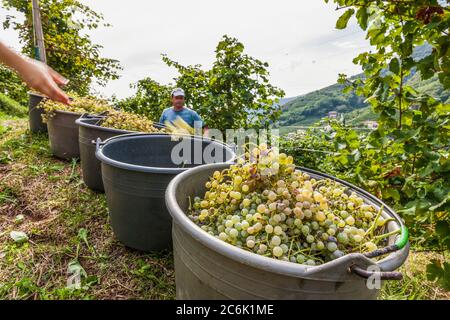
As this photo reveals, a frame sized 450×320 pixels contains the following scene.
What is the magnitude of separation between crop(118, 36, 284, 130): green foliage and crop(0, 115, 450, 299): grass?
2939 mm

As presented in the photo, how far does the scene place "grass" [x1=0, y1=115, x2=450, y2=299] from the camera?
6.62ft

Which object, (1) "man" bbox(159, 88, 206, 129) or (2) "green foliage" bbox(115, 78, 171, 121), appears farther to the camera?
(2) "green foliage" bbox(115, 78, 171, 121)

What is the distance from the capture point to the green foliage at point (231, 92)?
218 inches

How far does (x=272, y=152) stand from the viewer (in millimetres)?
1357

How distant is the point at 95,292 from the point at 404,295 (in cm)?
223

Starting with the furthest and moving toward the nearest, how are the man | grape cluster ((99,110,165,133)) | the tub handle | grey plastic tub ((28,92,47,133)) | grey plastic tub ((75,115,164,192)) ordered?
grey plastic tub ((28,92,47,133)) < the man < grape cluster ((99,110,165,133)) < grey plastic tub ((75,115,164,192)) < the tub handle

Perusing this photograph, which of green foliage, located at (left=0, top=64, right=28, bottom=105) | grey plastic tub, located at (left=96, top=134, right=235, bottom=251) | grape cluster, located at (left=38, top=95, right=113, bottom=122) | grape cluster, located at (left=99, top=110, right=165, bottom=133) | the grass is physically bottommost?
the grass

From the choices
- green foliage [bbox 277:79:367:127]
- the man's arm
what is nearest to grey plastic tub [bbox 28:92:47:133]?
the man's arm

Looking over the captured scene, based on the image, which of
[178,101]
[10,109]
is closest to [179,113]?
[178,101]

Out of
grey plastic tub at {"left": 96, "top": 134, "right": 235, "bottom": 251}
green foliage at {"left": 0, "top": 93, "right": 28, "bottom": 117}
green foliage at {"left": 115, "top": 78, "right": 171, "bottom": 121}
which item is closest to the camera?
grey plastic tub at {"left": 96, "top": 134, "right": 235, "bottom": 251}

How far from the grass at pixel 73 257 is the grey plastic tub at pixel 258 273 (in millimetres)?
1096

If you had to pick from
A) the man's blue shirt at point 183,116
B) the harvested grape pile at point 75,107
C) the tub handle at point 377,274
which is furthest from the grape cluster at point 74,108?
the tub handle at point 377,274

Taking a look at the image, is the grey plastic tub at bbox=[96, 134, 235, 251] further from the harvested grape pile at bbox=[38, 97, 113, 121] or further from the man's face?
the man's face
